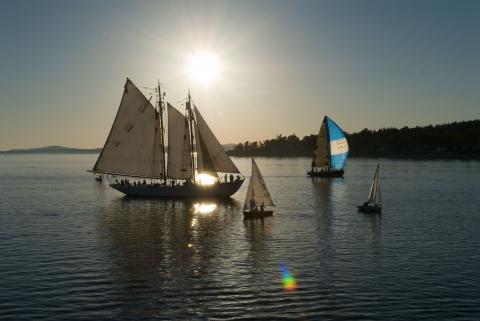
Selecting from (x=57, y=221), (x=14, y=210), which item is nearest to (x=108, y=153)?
(x=14, y=210)

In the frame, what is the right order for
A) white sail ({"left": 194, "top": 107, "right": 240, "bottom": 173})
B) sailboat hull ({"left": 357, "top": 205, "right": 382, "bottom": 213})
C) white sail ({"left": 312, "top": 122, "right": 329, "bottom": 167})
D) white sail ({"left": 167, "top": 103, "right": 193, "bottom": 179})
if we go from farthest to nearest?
white sail ({"left": 312, "top": 122, "right": 329, "bottom": 167}), white sail ({"left": 167, "top": 103, "right": 193, "bottom": 179}), white sail ({"left": 194, "top": 107, "right": 240, "bottom": 173}), sailboat hull ({"left": 357, "top": 205, "right": 382, "bottom": 213})

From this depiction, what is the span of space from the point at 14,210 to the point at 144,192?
23237 mm

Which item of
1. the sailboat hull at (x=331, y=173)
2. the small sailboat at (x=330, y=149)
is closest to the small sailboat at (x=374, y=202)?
the sailboat hull at (x=331, y=173)

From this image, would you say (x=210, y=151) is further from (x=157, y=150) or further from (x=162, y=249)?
(x=162, y=249)

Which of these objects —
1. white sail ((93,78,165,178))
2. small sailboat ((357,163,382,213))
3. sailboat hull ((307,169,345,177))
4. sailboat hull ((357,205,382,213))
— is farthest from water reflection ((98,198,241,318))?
sailboat hull ((307,169,345,177))

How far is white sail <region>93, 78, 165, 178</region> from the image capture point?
284 ft

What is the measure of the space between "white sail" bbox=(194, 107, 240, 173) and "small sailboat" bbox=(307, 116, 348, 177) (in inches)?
2396

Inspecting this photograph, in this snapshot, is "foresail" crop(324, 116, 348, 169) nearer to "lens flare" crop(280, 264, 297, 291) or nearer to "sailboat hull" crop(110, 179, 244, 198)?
"sailboat hull" crop(110, 179, 244, 198)

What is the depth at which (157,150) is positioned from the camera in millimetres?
88375

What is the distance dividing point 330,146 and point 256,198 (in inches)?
3091

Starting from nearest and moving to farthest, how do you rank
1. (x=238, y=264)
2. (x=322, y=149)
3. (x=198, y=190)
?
(x=238, y=264), (x=198, y=190), (x=322, y=149)

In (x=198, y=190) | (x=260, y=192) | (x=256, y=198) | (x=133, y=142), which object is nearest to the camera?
(x=260, y=192)

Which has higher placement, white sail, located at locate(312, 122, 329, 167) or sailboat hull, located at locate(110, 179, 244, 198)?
white sail, located at locate(312, 122, 329, 167)

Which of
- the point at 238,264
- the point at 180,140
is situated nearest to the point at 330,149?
the point at 180,140
